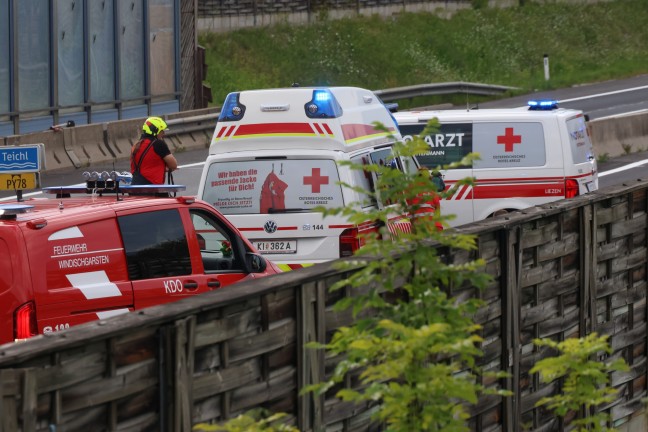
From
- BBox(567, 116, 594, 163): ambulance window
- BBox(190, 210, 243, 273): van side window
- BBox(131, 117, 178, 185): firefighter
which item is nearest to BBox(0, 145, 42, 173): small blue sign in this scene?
BBox(131, 117, 178, 185): firefighter

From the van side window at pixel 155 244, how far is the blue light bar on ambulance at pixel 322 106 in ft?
10.6

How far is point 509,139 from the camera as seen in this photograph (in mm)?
18531

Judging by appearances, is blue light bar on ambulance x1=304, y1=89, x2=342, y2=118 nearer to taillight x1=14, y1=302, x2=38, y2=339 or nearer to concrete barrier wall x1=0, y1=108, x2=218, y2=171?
taillight x1=14, y1=302, x2=38, y2=339

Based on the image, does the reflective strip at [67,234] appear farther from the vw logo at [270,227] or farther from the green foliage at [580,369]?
the green foliage at [580,369]

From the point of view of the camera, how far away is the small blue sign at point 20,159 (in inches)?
582

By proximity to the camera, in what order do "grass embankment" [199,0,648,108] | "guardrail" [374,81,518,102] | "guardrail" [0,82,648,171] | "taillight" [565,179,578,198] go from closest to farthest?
"taillight" [565,179,578,198], "guardrail" [0,82,648,171], "guardrail" [374,81,518,102], "grass embankment" [199,0,648,108]

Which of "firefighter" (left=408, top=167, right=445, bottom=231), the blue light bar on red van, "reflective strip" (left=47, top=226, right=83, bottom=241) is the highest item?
"firefighter" (left=408, top=167, right=445, bottom=231)

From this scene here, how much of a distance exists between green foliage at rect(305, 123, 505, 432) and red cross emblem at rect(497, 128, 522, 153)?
12.4 m

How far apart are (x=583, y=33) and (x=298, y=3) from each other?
14.0 metres

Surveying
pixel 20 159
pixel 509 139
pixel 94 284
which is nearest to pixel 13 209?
pixel 94 284

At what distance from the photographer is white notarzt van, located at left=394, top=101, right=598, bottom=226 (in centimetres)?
1838

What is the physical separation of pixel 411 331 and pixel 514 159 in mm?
13162

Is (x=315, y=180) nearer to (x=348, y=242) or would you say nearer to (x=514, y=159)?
(x=348, y=242)

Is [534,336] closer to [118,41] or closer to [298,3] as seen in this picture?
[118,41]
